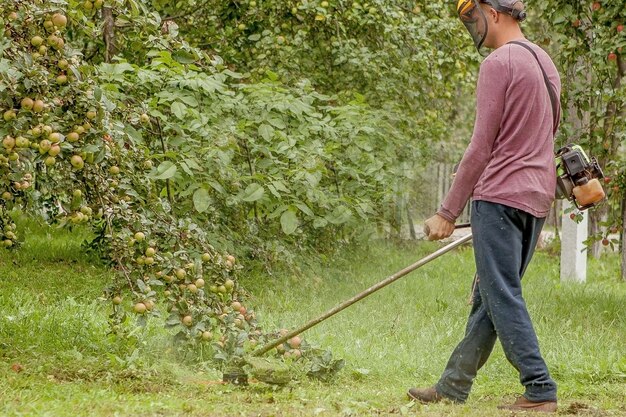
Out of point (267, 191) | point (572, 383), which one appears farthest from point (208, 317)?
point (267, 191)

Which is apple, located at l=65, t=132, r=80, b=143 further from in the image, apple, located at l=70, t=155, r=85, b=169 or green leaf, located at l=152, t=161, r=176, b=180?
green leaf, located at l=152, t=161, r=176, b=180

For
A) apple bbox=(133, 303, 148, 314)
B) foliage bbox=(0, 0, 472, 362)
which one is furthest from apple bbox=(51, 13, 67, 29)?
apple bbox=(133, 303, 148, 314)

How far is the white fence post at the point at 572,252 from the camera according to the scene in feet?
34.8

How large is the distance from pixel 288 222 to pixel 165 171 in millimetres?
1128

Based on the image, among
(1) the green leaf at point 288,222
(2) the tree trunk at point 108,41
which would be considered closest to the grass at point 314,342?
(1) the green leaf at point 288,222

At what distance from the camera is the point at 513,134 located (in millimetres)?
4410

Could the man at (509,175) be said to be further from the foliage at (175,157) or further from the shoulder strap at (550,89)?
the foliage at (175,157)

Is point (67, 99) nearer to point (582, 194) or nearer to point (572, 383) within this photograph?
point (582, 194)

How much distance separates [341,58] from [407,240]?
389 centimetres

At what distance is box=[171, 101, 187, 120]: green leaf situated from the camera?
718 centimetres

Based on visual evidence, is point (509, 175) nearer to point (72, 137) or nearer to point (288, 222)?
point (72, 137)

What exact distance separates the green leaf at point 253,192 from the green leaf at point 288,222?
288 mm

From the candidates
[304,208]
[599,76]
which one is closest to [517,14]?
[304,208]

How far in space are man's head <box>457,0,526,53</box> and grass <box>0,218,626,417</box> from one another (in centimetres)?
170
